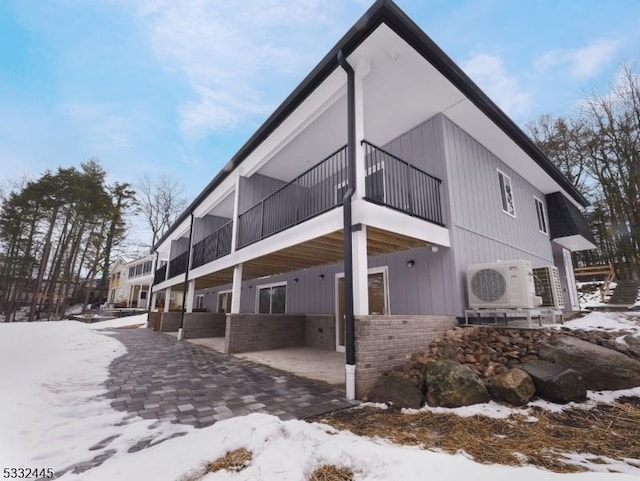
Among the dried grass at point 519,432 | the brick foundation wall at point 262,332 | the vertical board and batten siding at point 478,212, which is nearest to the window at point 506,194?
the vertical board and batten siding at point 478,212

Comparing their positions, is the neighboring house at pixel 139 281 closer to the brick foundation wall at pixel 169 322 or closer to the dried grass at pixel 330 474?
the brick foundation wall at pixel 169 322

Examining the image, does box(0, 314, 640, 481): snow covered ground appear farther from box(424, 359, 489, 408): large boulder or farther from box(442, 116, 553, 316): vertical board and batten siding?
box(442, 116, 553, 316): vertical board and batten siding

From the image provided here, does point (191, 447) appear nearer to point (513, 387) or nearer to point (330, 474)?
point (330, 474)

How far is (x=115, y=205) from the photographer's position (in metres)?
26.1

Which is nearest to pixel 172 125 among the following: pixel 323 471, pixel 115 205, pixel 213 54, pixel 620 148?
pixel 115 205

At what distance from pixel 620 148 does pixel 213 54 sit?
21.6 meters

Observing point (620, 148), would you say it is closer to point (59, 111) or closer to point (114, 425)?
point (114, 425)

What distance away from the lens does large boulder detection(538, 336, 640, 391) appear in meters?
3.63

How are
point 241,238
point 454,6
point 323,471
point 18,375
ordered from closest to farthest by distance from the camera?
point 323,471, point 18,375, point 241,238, point 454,6

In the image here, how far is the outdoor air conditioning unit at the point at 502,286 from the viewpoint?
5.04 meters

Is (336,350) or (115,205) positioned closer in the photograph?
(336,350)

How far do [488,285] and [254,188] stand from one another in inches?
287

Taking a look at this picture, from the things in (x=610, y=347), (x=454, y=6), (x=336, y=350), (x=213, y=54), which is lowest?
(x=336, y=350)

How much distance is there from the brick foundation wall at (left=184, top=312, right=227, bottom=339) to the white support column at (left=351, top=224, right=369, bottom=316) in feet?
Answer: 31.7
